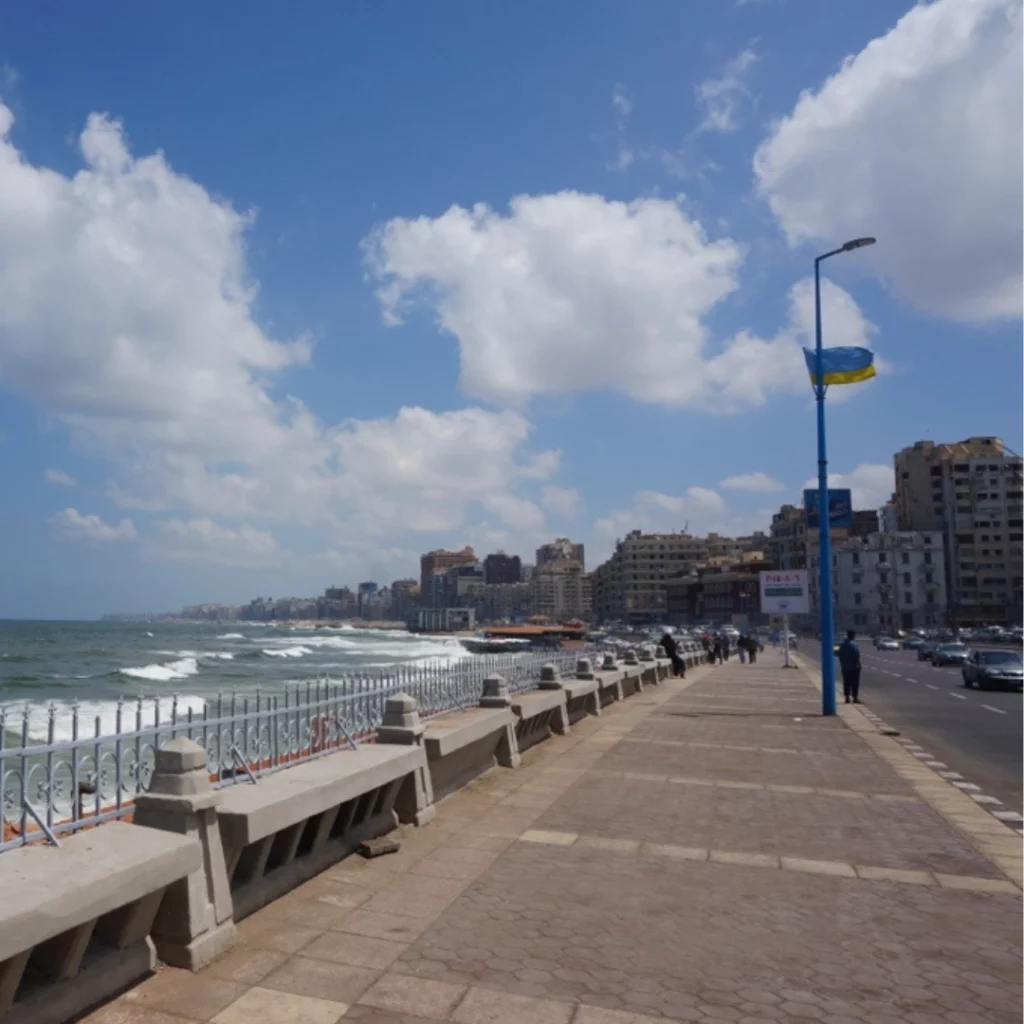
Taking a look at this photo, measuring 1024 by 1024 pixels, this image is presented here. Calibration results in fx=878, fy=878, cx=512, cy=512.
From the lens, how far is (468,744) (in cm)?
919

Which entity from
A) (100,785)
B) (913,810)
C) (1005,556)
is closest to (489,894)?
(100,785)

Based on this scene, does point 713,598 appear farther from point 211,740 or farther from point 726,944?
point 211,740

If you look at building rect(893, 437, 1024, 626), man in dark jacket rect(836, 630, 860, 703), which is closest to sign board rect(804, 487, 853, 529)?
man in dark jacket rect(836, 630, 860, 703)

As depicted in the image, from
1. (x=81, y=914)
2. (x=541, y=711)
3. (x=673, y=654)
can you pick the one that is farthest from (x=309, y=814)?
(x=673, y=654)

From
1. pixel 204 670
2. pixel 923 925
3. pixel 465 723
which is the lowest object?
pixel 204 670

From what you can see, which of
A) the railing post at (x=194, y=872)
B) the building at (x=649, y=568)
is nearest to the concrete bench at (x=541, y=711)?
the railing post at (x=194, y=872)

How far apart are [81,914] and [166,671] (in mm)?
60914

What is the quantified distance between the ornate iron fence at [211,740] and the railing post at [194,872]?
0.83 ft

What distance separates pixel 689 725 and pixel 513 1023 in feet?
41.7

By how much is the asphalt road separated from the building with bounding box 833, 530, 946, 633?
3535 inches

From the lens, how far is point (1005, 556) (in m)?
119

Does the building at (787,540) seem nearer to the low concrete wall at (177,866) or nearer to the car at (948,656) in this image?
the car at (948,656)

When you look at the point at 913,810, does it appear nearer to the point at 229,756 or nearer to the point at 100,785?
the point at 229,756

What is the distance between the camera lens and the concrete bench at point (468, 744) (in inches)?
328
